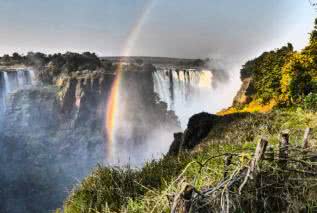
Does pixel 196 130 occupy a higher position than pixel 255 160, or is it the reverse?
pixel 255 160

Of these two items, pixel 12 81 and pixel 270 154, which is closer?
pixel 270 154

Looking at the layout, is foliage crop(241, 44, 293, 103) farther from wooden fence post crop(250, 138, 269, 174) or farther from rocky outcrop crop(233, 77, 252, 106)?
wooden fence post crop(250, 138, 269, 174)

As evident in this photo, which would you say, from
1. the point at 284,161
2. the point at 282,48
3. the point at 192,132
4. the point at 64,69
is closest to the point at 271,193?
the point at 284,161

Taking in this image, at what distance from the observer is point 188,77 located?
359 feet

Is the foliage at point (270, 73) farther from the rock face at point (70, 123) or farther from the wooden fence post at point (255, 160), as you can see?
the rock face at point (70, 123)

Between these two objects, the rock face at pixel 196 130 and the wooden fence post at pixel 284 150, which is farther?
the rock face at pixel 196 130

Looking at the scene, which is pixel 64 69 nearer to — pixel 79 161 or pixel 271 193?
pixel 79 161

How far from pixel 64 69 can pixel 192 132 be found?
390 feet

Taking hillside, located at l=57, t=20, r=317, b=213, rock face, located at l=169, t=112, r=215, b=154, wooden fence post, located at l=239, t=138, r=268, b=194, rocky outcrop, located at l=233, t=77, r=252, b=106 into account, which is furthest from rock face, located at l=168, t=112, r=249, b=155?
rocky outcrop, located at l=233, t=77, r=252, b=106

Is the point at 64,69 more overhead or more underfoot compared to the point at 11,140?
more overhead

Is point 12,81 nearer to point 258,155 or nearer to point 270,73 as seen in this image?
point 270,73

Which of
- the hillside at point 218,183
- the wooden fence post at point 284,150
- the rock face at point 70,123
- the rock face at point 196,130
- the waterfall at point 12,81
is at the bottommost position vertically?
the rock face at point 70,123

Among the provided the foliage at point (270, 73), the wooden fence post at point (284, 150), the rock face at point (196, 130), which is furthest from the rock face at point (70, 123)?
the wooden fence post at point (284, 150)

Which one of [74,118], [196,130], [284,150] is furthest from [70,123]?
[284,150]
